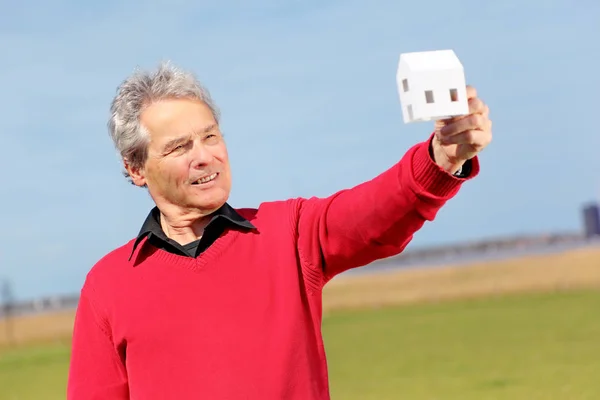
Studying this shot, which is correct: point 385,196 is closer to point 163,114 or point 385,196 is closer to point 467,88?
point 467,88

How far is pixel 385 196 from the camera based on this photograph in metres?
2.61

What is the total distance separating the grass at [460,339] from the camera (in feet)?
28.9

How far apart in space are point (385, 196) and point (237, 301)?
674mm

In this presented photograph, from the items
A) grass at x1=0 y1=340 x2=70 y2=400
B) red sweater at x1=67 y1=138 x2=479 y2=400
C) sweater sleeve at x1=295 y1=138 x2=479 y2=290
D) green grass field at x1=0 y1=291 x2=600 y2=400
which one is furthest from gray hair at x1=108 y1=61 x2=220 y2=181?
grass at x1=0 y1=340 x2=70 y2=400

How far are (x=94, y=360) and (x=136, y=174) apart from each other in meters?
0.66

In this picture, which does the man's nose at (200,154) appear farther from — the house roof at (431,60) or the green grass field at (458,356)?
the green grass field at (458,356)

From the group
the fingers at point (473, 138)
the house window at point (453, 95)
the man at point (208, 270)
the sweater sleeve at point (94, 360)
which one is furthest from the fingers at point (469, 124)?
the sweater sleeve at point (94, 360)

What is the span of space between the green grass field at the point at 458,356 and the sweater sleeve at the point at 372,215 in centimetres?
530

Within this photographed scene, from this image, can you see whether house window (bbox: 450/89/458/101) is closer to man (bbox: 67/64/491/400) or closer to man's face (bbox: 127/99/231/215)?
man (bbox: 67/64/491/400)

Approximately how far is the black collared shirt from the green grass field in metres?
5.32

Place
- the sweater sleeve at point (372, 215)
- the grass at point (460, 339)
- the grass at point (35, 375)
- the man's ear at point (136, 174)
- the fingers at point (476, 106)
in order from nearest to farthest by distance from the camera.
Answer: the fingers at point (476, 106) < the sweater sleeve at point (372, 215) < the man's ear at point (136, 174) < the grass at point (460, 339) < the grass at point (35, 375)

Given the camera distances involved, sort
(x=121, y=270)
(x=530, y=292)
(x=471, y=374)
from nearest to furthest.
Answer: (x=121, y=270)
(x=471, y=374)
(x=530, y=292)

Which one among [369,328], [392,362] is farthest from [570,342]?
[369,328]

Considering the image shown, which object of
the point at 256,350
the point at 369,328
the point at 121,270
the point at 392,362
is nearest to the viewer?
the point at 256,350
